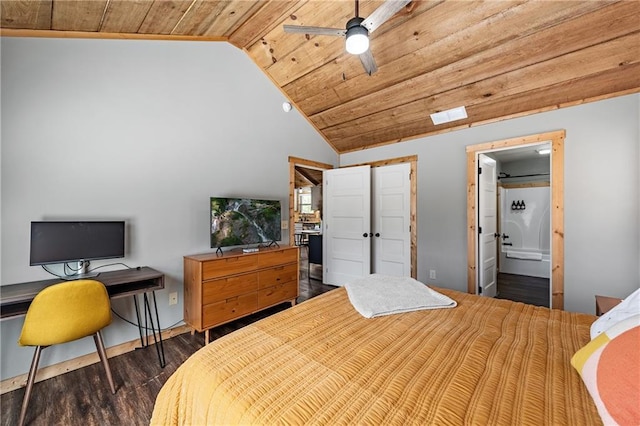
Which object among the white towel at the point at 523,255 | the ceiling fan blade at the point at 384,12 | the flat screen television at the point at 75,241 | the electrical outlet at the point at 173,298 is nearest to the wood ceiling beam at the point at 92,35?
the flat screen television at the point at 75,241

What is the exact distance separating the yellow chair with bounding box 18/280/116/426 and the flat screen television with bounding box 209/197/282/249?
3.67 feet

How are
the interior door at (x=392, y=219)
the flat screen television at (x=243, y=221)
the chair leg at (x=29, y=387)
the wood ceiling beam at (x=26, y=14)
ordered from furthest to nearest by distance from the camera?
the interior door at (x=392, y=219) → the flat screen television at (x=243, y=221) → the wood ceiling beam at (x=26, y=14) → the chair leg at (x=29, y=387)

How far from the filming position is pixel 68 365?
2.11 meters

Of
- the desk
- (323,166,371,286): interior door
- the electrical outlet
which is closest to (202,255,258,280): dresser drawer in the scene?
the desk

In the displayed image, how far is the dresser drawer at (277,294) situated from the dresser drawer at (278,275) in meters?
0.05

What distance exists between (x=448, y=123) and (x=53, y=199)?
4089mm

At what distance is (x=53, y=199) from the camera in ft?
6.75

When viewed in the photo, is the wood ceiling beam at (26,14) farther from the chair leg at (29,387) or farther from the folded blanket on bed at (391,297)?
the folded blanket on bed at (391,297)

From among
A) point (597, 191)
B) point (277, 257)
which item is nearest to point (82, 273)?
point (277, 257)

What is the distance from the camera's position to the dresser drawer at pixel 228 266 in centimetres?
251

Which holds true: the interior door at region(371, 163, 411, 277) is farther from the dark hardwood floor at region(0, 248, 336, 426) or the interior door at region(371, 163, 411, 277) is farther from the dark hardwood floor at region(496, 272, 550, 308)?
the dark hardwood floor at region(0, 248, 336, 426)

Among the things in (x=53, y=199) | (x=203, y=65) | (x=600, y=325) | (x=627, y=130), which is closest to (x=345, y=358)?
(x=600, y=325)

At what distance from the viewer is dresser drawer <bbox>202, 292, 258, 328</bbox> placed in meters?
2.52

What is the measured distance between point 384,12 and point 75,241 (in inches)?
108
